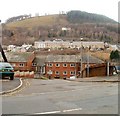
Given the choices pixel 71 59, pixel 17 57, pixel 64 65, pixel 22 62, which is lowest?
pixel 64 65

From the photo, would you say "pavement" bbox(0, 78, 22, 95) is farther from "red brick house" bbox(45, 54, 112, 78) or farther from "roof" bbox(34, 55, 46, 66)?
"roof" bbox(34, 55, 46, 66)

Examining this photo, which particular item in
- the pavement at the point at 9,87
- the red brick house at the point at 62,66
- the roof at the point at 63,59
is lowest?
the red brick house at the point at 62,66

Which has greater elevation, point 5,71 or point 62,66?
point 5,71

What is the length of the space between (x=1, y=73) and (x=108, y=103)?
12152 mm

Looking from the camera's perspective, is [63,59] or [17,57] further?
[17,57]

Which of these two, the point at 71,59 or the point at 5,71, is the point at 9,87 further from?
the point at 71,59

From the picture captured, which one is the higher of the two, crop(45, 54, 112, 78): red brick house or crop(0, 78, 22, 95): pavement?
crop(0, 78, 22, 95): pavement

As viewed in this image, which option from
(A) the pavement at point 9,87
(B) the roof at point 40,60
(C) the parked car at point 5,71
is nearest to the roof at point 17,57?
(B) the roof at point 40,60

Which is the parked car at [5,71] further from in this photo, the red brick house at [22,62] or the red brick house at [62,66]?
the red brick house at [22,62]

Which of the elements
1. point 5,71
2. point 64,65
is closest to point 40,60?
point 64,65

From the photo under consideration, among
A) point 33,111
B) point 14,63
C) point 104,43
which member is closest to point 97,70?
point 33,111

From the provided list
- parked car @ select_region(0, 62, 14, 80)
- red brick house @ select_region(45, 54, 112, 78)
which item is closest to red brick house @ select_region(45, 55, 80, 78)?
red brick house @ select_region(45, 54, 112, 78)

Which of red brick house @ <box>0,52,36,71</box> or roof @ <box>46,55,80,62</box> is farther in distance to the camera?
red brick house @ <box>0,52,36,71</box>

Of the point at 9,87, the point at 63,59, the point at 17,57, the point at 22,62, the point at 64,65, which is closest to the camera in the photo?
the point at 9,87
